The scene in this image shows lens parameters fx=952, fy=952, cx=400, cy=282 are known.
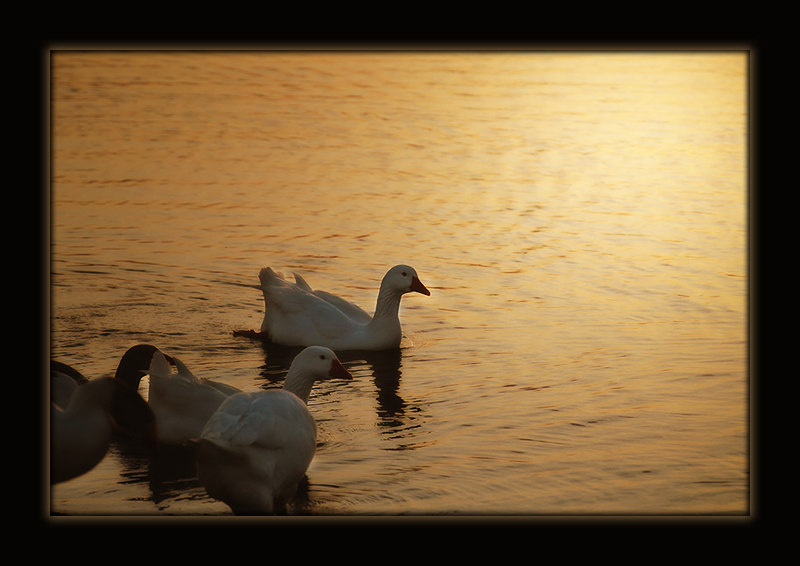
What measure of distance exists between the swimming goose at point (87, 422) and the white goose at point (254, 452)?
0.42m

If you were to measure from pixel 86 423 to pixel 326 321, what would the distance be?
3.65m

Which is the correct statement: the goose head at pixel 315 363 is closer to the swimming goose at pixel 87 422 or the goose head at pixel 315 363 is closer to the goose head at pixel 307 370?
the goose head at pixel 307 370

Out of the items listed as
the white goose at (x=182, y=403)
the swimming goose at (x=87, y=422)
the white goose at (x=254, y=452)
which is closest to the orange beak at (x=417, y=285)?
the white goose at (x=182, y=403)

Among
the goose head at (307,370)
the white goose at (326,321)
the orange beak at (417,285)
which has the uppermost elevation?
the orange beak at (417,285)

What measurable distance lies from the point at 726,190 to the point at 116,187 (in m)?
7.94

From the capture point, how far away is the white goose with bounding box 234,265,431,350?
8273 mm

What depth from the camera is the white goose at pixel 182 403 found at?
5.97 m

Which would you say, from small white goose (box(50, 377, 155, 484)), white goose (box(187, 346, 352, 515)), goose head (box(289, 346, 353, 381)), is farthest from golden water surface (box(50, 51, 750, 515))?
small white goose (box(50, 377, 155, 484))

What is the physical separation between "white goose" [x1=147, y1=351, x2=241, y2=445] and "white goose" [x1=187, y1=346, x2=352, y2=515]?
61 cm

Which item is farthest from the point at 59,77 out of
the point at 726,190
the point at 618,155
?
the point at 726,190

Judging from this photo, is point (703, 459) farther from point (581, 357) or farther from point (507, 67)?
point (507, 67)

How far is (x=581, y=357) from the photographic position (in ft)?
26.8

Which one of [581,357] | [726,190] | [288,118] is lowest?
[581,357]

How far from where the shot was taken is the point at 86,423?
15.8 feet
